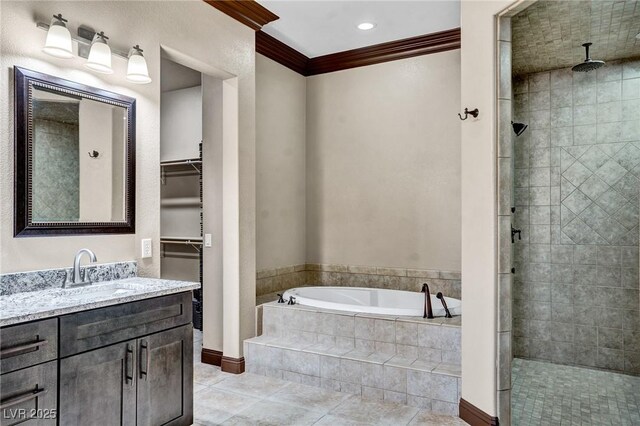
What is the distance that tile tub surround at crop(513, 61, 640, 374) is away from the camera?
3580mm

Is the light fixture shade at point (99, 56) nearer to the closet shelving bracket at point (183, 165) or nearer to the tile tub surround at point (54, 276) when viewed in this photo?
the tile tub surround at point (54, 276)

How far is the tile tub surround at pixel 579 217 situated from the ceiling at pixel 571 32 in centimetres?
26

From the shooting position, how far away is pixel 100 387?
1992mm

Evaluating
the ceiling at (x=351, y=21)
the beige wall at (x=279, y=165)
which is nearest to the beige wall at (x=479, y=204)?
the ceiling at (x=351, y=21)

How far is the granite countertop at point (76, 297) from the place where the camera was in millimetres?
1732

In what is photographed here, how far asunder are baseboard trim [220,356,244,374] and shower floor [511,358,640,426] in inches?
81.2

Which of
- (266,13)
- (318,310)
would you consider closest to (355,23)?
(266,13)

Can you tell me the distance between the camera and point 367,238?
15.4ft

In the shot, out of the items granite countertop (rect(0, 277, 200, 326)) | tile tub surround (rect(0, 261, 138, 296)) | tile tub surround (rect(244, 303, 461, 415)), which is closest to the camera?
granite countertop (rect(0, 277, 200, 326))

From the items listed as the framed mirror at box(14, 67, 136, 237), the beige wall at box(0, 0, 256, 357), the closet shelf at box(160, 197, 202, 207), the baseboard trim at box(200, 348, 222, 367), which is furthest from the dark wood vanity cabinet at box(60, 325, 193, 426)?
the closet shelf at box(160, 197, 202, 207)

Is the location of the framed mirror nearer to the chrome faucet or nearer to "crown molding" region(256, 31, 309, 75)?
the chrome faucet

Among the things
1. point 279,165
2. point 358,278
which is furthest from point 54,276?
point 358,278

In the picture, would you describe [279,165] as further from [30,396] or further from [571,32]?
[30,396]

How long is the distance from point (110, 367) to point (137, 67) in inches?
66.4
